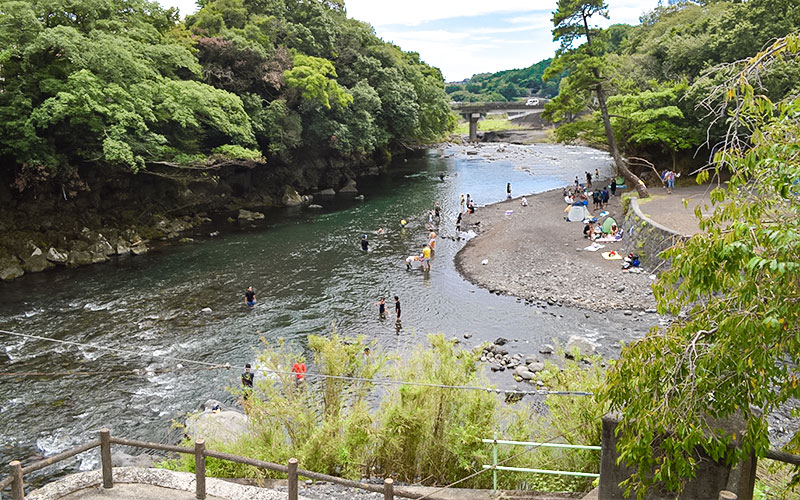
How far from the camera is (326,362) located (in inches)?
413

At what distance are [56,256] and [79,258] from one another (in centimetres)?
99

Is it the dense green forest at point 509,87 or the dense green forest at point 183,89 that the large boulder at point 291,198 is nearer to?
the dense green forest at point 183,89

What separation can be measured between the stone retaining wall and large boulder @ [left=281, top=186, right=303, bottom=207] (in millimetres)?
24407

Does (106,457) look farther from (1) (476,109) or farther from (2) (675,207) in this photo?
(1) (476,109)

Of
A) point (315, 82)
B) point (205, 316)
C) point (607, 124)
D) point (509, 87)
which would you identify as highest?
point (509, 87)

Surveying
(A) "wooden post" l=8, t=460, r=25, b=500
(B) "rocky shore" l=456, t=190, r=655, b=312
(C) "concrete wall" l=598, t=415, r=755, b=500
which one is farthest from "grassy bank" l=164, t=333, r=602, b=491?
(B) "rocky shore" l=456, t=190, r=655, b=312

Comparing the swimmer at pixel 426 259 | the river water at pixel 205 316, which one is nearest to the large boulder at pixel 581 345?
the river water at pixel 205 316

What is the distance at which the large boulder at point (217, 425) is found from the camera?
11.6m

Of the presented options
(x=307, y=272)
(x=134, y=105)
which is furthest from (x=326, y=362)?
(x=134, y=105)

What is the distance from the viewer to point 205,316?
21844mm

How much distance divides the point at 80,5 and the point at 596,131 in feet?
105

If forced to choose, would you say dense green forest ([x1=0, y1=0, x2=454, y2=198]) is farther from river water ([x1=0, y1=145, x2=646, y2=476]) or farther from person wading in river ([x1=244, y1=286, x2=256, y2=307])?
person wading in river ([x1=244, y1=286, x2=256, y2=307])

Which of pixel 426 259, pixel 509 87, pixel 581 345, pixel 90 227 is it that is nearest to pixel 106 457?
pixel 581 345

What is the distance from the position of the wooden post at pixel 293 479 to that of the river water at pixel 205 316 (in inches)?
318
